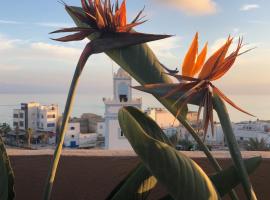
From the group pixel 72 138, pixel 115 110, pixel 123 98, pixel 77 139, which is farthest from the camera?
pixel 77 139

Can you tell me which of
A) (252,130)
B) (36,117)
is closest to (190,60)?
(252,130)

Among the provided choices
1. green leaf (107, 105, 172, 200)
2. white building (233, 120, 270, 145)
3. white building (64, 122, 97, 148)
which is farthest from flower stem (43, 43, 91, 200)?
white building (64, 122, 97, 148)

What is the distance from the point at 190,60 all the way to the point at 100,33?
0.13 meters

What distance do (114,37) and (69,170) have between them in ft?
1.35

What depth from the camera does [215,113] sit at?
1.73 ft

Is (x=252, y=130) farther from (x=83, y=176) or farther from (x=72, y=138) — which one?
(x=83, y=176)

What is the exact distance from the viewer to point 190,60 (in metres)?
0.54

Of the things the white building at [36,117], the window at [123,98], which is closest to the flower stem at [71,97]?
the window at [123,98]

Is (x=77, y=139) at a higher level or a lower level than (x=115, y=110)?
lower

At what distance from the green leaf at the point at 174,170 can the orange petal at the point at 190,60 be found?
0.14 meters

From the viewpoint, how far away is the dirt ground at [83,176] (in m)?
0.83

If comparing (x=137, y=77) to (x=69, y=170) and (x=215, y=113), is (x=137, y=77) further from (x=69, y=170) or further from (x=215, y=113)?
(x=69, y=170)

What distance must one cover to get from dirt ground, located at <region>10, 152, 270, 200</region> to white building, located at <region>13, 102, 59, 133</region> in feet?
75.8

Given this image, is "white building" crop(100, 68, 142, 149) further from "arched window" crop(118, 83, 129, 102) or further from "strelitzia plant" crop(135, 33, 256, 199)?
"strelitzia plant" crop(135, 33, 256, 199)
